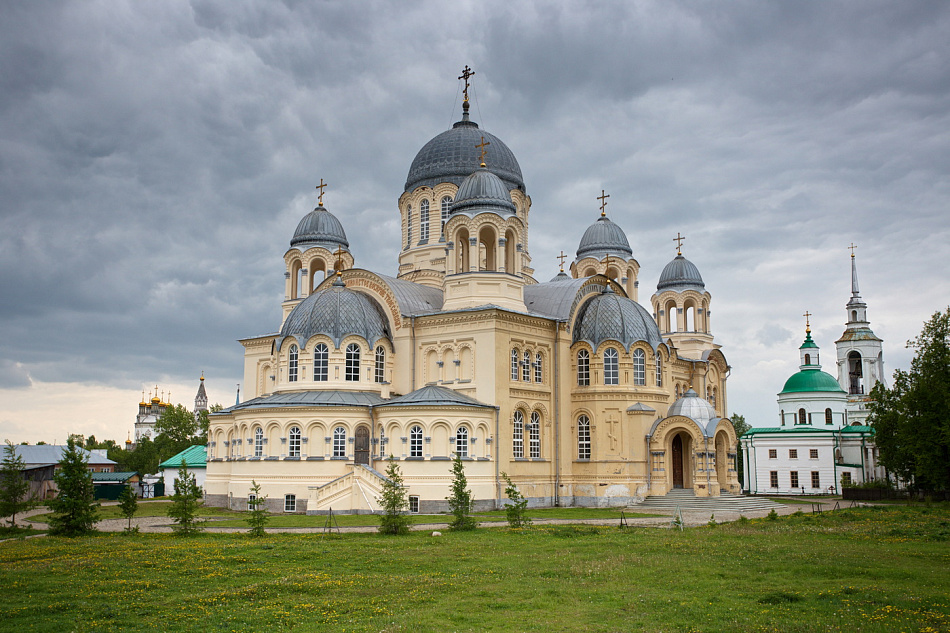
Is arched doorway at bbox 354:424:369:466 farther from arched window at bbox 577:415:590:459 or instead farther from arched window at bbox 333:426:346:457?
arched window at bbox 577:415:590:459

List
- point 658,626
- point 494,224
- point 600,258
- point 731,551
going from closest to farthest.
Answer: point 658,626 → point 731,551 → point 494,224 → point 600,258

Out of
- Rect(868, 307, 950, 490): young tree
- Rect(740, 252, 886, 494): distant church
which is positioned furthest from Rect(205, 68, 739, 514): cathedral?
Rect(740, 252, 886, 494): distant church

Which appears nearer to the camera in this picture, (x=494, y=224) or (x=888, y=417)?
(x=494, y=224)

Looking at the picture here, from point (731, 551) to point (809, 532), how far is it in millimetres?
5932

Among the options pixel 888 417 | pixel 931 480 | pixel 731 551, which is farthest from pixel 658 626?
pixel 888 417

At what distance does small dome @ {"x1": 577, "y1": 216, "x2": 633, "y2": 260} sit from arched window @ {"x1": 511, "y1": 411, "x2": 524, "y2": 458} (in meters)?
17.3

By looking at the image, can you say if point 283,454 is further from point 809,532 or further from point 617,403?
point 809,532

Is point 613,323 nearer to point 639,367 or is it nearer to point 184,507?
point 639,367

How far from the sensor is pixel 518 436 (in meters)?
36.3

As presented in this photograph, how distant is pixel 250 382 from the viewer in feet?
144

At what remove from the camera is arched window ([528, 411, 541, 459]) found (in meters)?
36.9

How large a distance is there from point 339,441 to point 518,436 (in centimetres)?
774

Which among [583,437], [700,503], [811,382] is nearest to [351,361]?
[583,437]

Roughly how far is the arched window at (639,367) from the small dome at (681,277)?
1500cm
